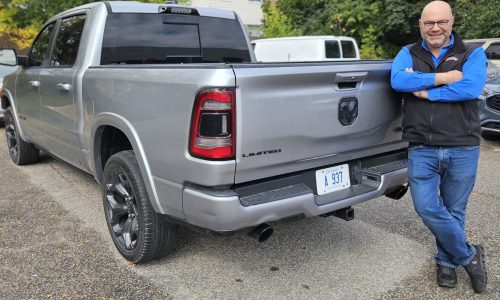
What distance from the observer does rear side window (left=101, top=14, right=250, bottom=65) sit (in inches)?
155

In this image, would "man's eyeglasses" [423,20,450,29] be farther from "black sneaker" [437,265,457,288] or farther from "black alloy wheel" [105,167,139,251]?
"black alloy wheel" [105,167,139,251]

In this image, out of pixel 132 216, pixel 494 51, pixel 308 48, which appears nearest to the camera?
Answer: pixel 132 216

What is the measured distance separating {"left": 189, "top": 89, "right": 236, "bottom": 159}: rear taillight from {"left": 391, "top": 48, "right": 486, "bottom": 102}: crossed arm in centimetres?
118

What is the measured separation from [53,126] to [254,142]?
2.67 m

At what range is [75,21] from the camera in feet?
13.9

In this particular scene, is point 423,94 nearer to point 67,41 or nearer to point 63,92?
point 63,92

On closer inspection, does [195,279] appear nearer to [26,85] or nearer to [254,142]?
[254,142]

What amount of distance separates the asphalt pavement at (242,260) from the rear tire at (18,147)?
1340mm

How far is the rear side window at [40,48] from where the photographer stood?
4.84 metres

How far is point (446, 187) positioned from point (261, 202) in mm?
1299

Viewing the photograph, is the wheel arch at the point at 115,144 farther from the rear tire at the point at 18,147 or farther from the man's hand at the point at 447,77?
the rear tire at the point at 18,147

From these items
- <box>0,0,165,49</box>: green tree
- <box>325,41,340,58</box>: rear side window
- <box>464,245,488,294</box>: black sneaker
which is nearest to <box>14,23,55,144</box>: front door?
<box>464,245,488,294</box>: black sneaker

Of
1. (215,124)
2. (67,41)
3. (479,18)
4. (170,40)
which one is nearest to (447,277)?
(215,124)

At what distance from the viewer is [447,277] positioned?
3068 millimetres
